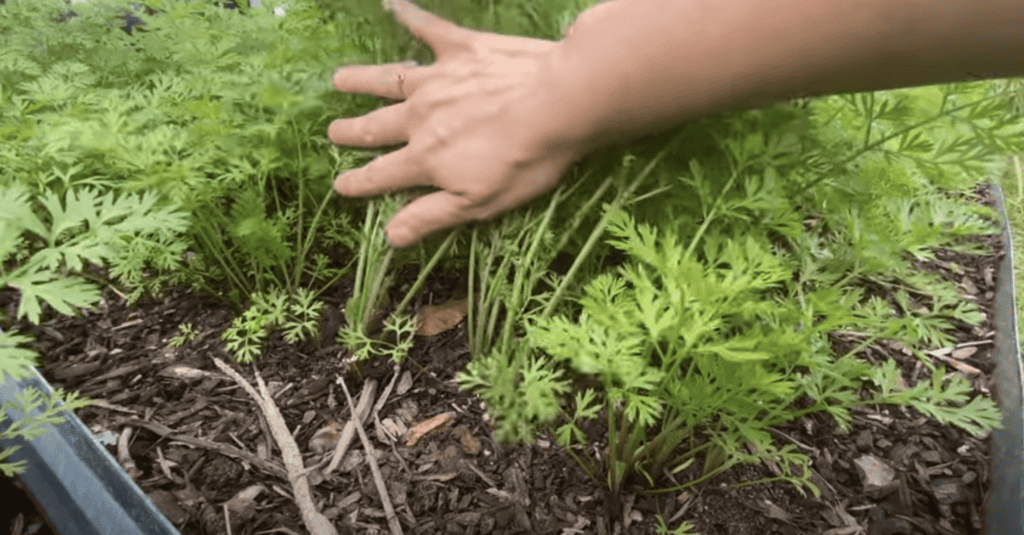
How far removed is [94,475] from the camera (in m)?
0.90

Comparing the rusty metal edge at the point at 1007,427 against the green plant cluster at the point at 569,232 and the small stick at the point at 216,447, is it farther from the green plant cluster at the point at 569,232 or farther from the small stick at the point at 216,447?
the small stick at the point at 216,447

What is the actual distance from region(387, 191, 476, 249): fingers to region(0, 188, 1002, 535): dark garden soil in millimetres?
273

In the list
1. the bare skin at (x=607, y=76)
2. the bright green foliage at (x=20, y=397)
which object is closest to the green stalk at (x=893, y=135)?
the bare skin at (x=607, y=76)

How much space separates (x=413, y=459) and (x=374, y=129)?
0.57 m

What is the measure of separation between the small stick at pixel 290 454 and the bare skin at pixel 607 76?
14.6 inches

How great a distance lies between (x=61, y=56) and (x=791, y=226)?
1.71 metres

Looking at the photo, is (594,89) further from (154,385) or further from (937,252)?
(937,252)

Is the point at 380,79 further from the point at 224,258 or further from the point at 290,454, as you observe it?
the point at 290,454

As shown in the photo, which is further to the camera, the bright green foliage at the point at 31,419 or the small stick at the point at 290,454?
the small stick at the point at 290,454

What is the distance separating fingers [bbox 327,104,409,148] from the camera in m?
1.07

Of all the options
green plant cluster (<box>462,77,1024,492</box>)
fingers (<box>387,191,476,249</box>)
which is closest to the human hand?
fingers (<box>387,191,476,249</box>)

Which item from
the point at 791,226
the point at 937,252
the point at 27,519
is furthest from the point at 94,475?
the point at 937,252

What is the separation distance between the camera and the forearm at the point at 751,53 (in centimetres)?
65

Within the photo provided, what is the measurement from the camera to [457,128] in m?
0.98
